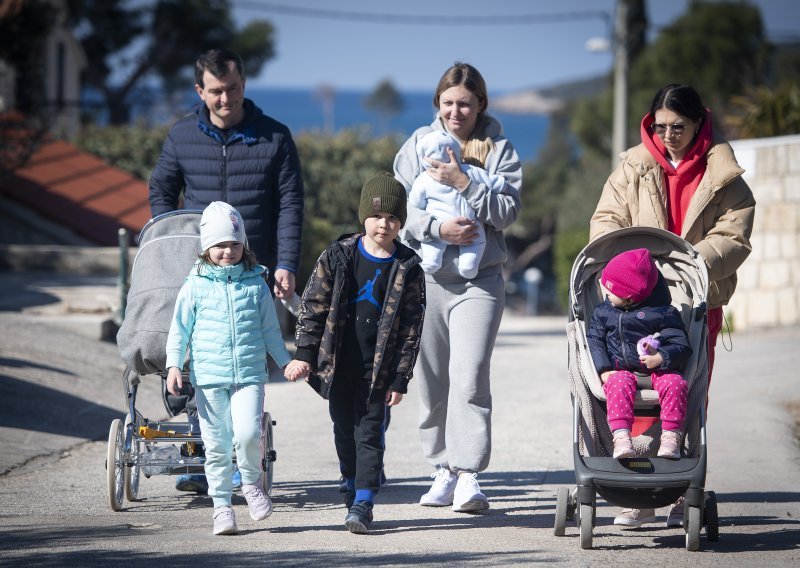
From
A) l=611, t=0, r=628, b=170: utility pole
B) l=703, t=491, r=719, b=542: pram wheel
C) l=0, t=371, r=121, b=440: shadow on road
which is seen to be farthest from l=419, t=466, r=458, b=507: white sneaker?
l=611, t=0, r=628, b=170: utility pole

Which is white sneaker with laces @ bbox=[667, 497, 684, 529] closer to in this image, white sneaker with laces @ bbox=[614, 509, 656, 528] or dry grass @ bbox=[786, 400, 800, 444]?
white sneaker with laces @ bbox=[614, 509, 656, 528]

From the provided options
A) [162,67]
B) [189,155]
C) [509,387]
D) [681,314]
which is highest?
[162,67]

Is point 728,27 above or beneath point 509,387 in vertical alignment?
above

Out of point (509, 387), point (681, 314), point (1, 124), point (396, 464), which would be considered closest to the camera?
point (681, 314)

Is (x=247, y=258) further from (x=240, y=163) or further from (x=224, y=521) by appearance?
(x=224, y=521)

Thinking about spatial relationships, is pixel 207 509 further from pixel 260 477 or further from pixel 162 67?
pixel 162 67

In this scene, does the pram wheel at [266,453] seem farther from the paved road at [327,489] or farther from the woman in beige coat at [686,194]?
the woman in beige coat at [686,194]

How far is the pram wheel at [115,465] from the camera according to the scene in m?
6.10

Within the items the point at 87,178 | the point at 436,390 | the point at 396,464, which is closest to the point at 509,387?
the point at 396,464

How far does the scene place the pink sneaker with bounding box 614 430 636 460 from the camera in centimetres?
555

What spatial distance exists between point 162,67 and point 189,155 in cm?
4624

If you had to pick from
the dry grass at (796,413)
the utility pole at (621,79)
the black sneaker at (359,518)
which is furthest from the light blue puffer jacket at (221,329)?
the utility pole at (621,79)

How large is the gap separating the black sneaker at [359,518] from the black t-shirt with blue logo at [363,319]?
0.62 meters

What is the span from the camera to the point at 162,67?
51562 mm
